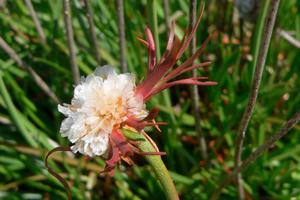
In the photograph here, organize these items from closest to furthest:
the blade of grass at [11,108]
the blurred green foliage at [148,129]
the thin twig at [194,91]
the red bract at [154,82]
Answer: the red bract at [154,82], the thin twig at [194,91], the blade of grass at [11,108], the blurred green foliage at [148,129]

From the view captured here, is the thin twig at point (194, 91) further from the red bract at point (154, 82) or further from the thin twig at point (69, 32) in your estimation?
the thin twig at point (69, 32)

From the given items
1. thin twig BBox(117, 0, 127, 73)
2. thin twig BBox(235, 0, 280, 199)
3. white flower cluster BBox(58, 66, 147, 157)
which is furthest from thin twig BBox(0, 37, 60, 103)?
thin twig BBox(235, 0, 280, 199)

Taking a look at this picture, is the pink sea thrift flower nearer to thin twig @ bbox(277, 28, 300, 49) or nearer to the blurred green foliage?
the blurred green foliage

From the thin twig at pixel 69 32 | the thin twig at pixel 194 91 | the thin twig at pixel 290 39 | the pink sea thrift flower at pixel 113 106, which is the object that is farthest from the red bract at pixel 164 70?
the thin twig at pixel 290 39

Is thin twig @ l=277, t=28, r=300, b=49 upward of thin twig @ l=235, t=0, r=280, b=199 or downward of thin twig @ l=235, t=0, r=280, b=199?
downward

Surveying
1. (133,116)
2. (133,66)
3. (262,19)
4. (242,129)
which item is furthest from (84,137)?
(133,66)
